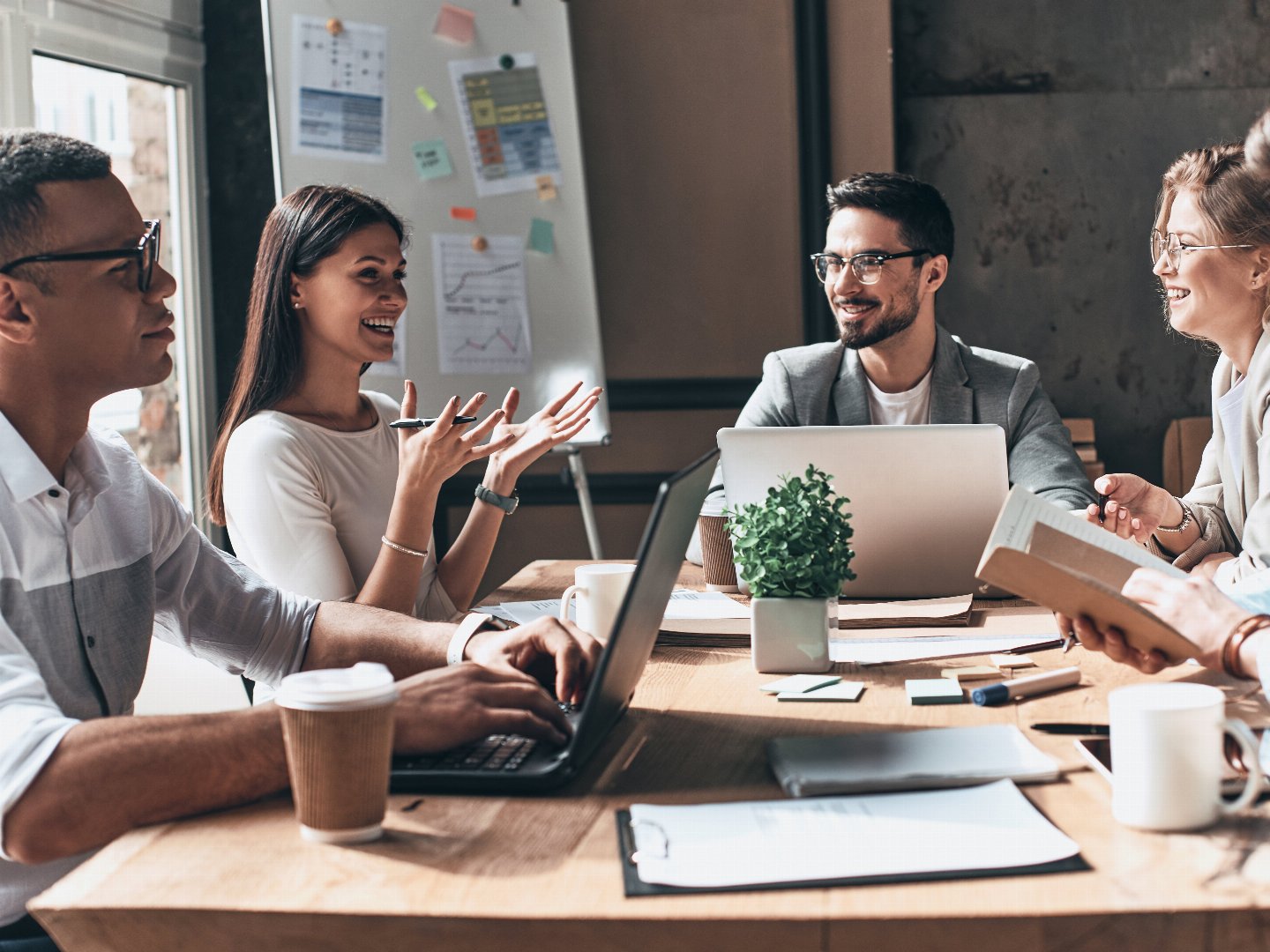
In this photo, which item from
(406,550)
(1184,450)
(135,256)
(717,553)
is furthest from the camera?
(1184,450)

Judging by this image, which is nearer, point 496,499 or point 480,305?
point 496,499

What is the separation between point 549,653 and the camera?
1.30m

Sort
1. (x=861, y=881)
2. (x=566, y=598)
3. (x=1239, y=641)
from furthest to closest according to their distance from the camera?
1. (x=566, y=598)
2. (x=1239, y=641)
3. (x=861, y=881)

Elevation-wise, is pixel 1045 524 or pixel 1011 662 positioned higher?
pixel 1045 524

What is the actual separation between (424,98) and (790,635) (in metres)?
2.33

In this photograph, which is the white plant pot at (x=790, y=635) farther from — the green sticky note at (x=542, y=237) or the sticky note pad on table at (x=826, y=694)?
the green sticky note at (x=542, y=237)

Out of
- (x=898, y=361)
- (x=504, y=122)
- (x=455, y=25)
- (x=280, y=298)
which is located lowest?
(x=898, y=361)

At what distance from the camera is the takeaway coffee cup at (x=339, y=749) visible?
0.89m

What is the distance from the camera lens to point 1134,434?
376 centimetres

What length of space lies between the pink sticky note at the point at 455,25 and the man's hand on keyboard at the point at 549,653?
2370 mm

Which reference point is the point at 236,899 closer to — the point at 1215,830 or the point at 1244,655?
the point at 1215,830

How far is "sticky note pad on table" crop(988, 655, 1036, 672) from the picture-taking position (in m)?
1.41

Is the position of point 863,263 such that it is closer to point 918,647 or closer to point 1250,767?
point 918,647

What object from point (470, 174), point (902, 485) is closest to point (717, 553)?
point (902, 485)
